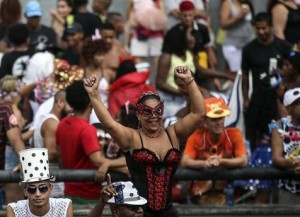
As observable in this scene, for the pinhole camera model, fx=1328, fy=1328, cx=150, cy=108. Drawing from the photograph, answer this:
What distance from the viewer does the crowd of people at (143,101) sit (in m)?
11.1

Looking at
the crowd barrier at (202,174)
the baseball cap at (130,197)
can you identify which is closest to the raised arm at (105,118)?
the baseball cap at (130,197)

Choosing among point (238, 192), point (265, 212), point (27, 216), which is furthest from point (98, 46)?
point (27, 216)

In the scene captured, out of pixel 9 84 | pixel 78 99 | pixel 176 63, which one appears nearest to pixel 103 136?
pixel 78 99

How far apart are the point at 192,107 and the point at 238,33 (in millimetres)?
7086

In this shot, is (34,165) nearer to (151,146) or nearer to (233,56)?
(151,146)

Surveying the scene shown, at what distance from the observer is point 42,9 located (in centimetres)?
1916

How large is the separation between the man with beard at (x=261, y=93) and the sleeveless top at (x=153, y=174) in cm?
295

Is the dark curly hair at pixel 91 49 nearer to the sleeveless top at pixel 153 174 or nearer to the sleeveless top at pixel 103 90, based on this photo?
the sleeveless top at pixel 103 90

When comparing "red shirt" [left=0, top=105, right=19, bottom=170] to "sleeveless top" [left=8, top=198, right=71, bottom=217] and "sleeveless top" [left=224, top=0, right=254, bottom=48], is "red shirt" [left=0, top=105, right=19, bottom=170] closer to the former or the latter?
"sleeveless top" [left=8, top=198, right=71, bottom=217]

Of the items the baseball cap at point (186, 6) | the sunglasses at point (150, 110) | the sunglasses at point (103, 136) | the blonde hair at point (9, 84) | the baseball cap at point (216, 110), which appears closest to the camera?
the sunglasses at point (150, 110)

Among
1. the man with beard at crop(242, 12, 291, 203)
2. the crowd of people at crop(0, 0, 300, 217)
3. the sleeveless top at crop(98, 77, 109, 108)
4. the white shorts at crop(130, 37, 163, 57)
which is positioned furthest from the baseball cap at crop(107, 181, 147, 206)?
the white shorts at crop(130, 37, 163, 57)

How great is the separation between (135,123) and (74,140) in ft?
2.00

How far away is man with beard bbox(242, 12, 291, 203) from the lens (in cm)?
1434

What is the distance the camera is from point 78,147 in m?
12.8
